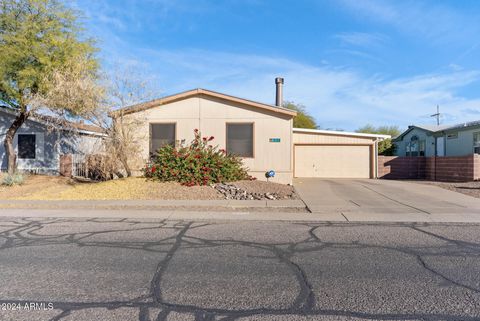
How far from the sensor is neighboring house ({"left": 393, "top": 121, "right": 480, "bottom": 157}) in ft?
72.5

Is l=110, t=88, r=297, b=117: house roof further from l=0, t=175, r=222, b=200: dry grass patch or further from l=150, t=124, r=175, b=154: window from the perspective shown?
l=0, t=175, r=222, b=200: dry grass patch

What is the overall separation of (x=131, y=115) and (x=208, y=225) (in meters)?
8.21

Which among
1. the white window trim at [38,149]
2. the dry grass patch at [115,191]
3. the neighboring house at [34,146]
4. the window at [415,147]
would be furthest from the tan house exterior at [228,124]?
the window at [415,147]

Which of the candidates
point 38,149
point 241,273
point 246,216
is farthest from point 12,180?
point 241,273

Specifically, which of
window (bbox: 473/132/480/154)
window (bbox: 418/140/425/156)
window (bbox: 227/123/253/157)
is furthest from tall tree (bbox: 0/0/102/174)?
window (bbox: 418/140/425/156)

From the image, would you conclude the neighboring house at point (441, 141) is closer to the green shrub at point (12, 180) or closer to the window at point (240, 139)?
the window at point (240, 139)

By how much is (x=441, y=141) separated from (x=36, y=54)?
26.1m

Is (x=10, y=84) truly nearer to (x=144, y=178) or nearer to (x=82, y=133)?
(x=82, y=133)

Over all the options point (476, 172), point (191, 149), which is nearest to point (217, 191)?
point (191, 149)

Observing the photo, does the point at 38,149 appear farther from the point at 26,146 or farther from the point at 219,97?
the point at 219,97

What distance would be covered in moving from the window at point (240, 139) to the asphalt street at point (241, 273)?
8795 mm

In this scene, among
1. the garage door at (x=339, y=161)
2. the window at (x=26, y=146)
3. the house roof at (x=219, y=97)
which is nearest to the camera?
the house roof at (x=219, y=97)

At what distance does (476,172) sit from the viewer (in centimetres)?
1792

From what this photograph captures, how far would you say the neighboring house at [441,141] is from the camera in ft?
72.5
